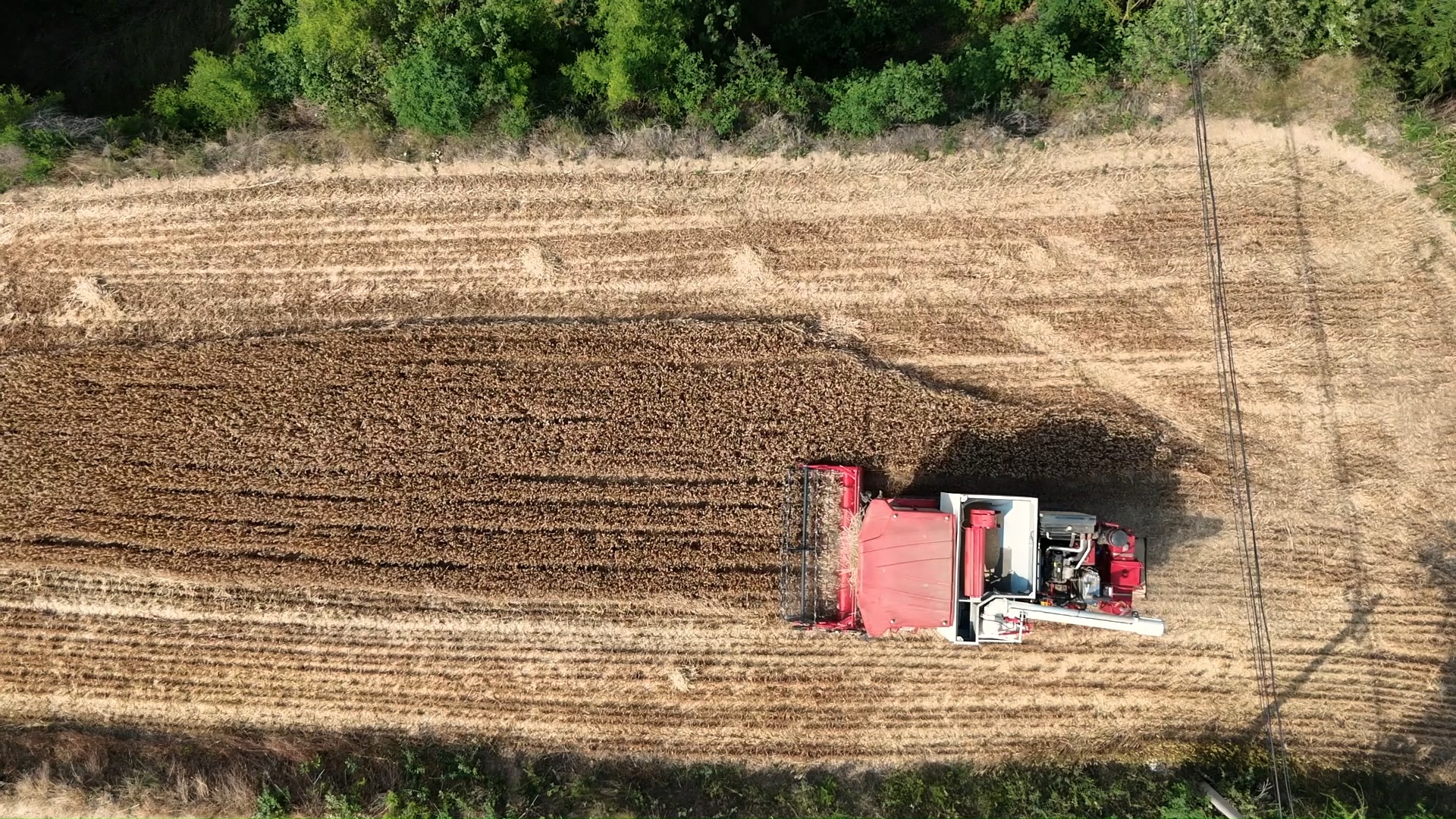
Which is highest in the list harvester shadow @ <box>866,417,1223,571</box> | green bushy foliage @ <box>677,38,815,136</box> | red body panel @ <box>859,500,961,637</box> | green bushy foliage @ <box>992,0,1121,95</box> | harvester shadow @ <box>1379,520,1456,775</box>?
green bushy foliage @ <box>992,0,1121,95</box>

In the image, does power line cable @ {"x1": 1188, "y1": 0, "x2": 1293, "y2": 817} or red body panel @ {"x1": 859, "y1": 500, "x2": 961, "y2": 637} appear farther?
power line cable @ {"x1": 1188, "y1": 0, "x2": 1293, "y2": 817}

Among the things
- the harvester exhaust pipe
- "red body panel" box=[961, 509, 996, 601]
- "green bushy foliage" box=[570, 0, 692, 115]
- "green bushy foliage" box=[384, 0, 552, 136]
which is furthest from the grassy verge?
"green bushy foliage" box=[570, 0, 692, 115]

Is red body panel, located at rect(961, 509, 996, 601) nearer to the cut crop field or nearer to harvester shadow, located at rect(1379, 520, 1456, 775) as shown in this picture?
the cut crop field

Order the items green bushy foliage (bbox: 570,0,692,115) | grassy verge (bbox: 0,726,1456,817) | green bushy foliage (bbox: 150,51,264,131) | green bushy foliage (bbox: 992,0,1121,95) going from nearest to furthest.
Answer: grassy verge (bbox: 0,726,1456,817) < green bushy foliage (bbox: 570,0,692,115) < green bushy foliage (bbox: 992,0,1121,95) < green bushy foliage (bbox: 150,51,264,131)

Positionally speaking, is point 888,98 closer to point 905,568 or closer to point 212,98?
point 905,568

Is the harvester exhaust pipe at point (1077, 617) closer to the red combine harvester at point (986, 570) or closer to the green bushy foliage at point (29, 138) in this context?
the red combine harvester at point (986, 570)

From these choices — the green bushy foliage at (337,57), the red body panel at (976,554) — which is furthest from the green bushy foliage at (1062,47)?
the green bushy foliage at (337,57)

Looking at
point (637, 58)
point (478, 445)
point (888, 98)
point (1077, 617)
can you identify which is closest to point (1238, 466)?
point (1077, 617)
